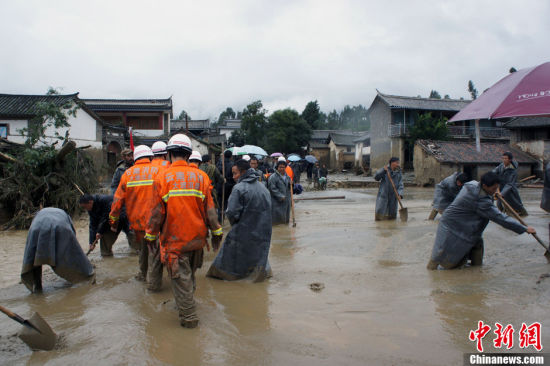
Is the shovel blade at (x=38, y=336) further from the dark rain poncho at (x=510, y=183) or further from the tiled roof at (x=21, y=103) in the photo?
the tiled roof at (x=21, y=103)

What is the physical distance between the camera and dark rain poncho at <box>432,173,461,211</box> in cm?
757

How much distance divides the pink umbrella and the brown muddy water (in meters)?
1.84

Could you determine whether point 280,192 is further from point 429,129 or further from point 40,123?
point 429,129

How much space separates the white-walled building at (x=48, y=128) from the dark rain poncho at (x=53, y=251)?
16977mm

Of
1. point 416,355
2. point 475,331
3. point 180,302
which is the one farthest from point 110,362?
point 475,331

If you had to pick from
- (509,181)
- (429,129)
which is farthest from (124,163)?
(429,129)

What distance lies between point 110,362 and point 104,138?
24910 millimetres

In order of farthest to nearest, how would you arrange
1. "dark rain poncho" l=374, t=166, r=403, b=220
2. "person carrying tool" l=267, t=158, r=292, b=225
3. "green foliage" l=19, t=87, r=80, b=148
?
"green foliage" l=19, t=87, r=80, b=148 < "dark rain poncho" l=374, t=166, r=403, b=220 < "person carrying tool" l=267, t=158, r=292, b=225

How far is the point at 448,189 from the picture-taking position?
7.70m

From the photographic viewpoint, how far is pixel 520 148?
26.2 metres

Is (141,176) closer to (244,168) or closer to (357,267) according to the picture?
(244,168)

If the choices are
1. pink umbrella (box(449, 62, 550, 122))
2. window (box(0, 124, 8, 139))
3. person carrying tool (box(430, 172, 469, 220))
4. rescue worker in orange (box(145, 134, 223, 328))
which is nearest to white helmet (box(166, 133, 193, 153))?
rescue worker in orange (box(145, 134, 223, 328))

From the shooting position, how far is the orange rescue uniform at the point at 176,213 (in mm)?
3691

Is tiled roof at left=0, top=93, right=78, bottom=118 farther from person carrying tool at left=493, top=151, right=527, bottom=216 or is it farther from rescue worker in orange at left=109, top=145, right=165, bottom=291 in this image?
person carrying tool at left=493, top=151, right=527, bottom=216
